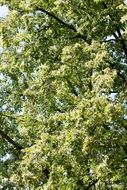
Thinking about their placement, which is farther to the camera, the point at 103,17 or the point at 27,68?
the point at 27,68

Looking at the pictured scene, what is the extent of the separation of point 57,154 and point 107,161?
1.71 metres

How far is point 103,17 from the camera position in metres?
19.0

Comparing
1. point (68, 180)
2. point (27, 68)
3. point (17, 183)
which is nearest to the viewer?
point (68, 180)

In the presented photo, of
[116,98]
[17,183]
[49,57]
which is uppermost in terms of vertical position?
[49,57]

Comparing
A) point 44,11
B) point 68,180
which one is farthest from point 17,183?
point 44,11

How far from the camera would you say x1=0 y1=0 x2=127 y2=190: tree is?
54.3 ft

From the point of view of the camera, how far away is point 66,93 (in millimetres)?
18484

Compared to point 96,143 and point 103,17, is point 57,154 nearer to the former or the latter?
point 96,143

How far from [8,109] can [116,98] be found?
248 inches

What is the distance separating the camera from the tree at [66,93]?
16.5 metres

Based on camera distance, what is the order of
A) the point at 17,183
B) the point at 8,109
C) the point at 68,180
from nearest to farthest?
the point at 68,180 < the point at 17,183 < the point at 8,109

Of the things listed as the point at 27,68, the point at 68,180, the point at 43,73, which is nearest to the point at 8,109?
the point at 27,68

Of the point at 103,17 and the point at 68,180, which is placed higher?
the point at 103,17

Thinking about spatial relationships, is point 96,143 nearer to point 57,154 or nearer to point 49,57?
point 57,154
